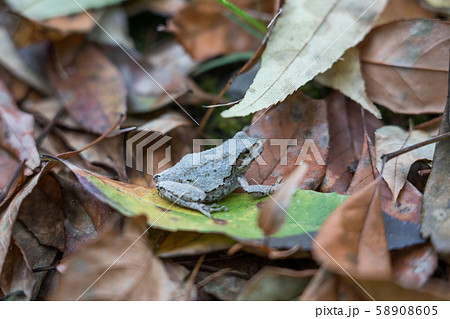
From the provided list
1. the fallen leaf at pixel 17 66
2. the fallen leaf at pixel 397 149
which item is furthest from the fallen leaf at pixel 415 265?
the fallen leaf at pixel 17 66

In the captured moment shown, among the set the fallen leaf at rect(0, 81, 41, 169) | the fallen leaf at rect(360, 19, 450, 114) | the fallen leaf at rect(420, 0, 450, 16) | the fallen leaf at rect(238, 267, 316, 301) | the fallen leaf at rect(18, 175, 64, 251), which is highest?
the fallen leaf at rect(420, 0, 450, 16)

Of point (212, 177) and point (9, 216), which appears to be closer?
point (9, 216)

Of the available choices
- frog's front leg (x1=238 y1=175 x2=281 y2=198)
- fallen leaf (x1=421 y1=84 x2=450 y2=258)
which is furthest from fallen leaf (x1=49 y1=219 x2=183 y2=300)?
fallen leaf (x1=421 y1=84 x2=450 y2=258)

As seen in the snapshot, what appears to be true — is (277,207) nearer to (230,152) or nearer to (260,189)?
(260,189)

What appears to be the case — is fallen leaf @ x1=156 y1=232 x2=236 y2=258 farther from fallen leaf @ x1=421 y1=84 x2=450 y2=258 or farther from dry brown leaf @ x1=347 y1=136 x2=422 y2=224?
fallen leaf @ x1=421 y1=84 x2=450 y2=258

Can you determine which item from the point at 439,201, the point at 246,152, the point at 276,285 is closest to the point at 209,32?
the point at 246,152

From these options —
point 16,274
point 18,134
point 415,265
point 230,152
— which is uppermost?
point 415,265

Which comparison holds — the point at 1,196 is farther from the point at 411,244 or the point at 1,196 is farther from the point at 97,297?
the point at 411,244
